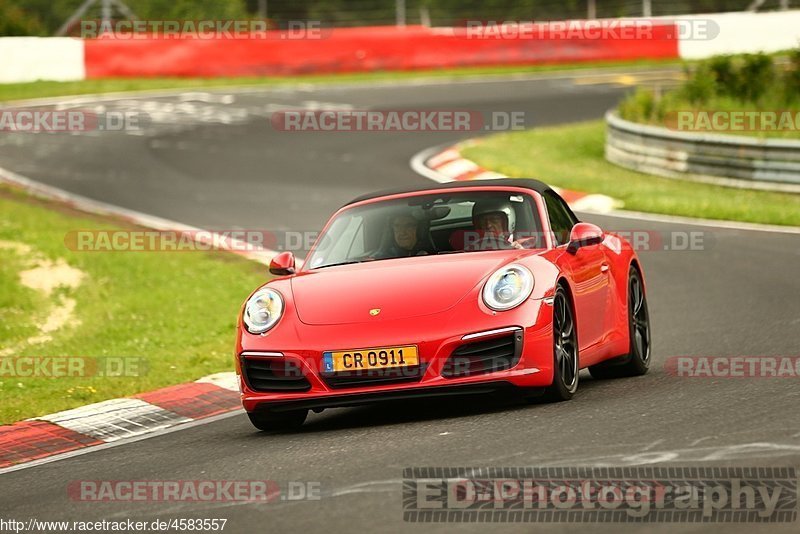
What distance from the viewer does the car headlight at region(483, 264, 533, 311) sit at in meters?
7.72

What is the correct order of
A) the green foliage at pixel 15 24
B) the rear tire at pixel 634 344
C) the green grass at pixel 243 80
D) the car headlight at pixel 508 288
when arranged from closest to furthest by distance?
the car headlight at pixel 508 288, the rear tire at pixel 634 344, the green grass at pixel 243 80, the green foliage at pixel 15 24

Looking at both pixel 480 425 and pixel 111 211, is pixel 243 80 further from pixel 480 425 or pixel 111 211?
pixel 480 425

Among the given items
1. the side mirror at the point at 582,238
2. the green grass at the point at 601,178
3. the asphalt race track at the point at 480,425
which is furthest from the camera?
the green grass at the point at 601,178

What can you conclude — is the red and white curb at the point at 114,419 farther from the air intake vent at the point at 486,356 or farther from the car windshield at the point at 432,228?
the air intake vent at the point at 486,356

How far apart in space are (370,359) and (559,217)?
2174 mm

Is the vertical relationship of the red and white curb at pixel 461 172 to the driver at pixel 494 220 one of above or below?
below

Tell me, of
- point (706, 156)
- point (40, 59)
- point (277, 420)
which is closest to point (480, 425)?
point (277, 420)

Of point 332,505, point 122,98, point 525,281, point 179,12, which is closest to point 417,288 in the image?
point 525,281

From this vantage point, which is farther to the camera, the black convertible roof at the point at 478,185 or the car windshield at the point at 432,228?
the black convertible roof at the point at 478,185

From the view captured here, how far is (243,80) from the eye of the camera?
35375 mm

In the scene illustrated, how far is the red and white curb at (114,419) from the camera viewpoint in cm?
839

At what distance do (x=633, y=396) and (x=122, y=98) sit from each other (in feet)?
82.7

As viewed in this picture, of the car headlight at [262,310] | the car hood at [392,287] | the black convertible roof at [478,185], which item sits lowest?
the car headlight at [262,310]

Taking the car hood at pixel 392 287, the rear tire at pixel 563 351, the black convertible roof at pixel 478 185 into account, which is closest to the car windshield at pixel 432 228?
the black convertible roof at pixel 478 185
